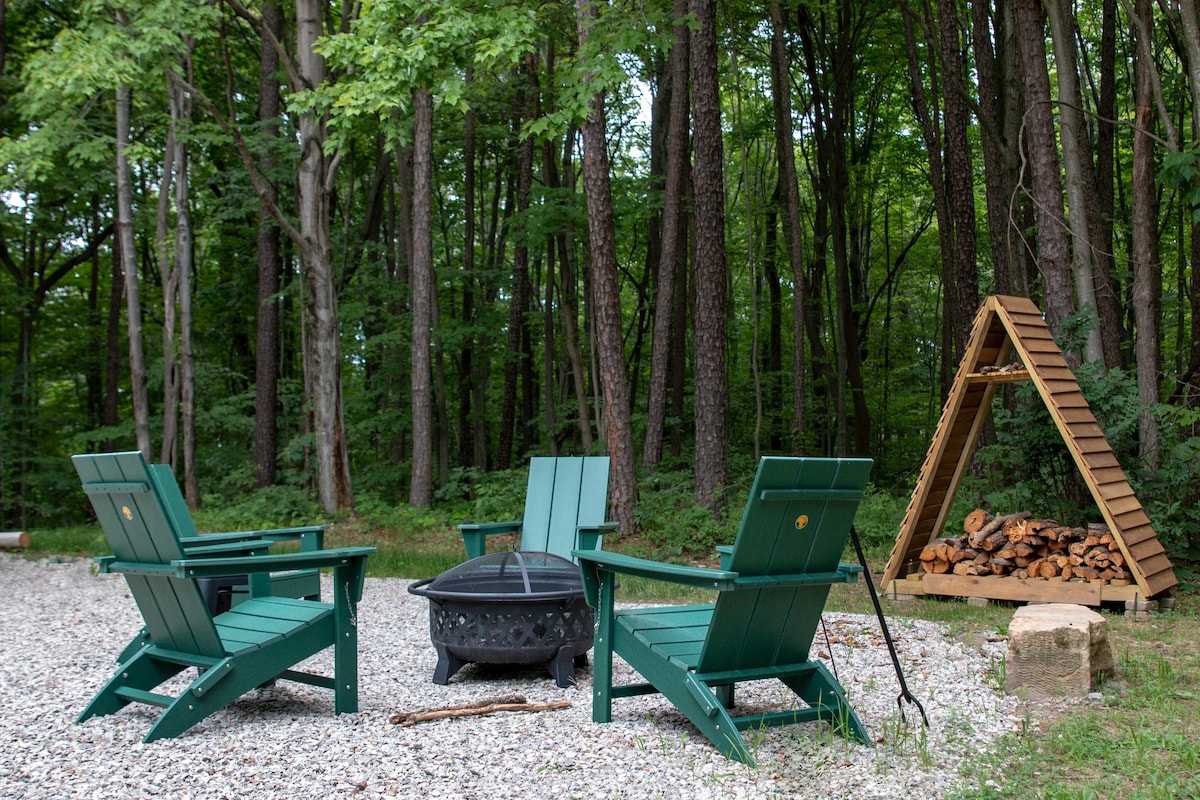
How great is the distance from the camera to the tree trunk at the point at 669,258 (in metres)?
12.4

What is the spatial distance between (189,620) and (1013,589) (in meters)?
5.34

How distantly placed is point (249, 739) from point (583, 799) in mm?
1397

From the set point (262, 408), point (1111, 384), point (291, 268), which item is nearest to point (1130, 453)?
point (1111, 384)

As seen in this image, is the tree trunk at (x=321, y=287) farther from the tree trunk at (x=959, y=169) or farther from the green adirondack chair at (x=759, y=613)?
the green adirondack chair at (x=759, y=613)

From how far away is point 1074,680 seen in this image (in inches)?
156

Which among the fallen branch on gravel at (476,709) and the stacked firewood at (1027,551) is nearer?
the fallen branch on gravel at (476,709)

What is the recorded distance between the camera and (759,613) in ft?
10.7

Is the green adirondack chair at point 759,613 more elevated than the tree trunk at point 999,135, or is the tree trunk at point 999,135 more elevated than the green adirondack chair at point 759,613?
the tree trunk at point 999,135

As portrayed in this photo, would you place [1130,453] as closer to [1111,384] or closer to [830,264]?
[1111,384]

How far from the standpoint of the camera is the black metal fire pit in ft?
13.9

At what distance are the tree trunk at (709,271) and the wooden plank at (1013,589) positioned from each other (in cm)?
322

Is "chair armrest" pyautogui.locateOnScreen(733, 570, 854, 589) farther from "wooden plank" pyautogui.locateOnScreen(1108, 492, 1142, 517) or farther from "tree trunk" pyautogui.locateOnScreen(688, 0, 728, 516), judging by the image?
"tree trunk" pyautogui.locateOnScreen(688, 0, 728, 516)

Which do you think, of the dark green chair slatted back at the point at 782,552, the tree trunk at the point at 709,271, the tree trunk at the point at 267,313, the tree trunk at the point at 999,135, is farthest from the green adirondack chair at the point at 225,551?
the tree trunk at the point at 267,313

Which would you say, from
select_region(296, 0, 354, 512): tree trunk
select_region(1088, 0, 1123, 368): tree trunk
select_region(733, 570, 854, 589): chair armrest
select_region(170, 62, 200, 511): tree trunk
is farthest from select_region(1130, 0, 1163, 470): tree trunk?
select_region(170, 62, 200, 511): tree trunk
